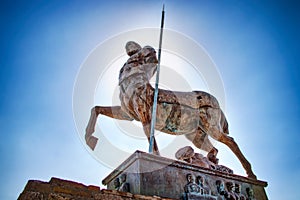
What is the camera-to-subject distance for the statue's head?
711cm

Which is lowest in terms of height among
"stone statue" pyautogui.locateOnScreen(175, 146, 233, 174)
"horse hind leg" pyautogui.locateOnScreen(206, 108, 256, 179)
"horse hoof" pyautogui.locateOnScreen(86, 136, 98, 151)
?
"stone statue" pyautogui.locateOnScreen(175, 146, 233, 174)

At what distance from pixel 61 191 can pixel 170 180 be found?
1.97 metres

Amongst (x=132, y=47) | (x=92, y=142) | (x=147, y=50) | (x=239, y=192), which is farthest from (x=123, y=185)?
(x=132, y=47)

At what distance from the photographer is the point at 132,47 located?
715 cm

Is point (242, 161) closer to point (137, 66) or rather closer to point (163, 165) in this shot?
point (163, 165)

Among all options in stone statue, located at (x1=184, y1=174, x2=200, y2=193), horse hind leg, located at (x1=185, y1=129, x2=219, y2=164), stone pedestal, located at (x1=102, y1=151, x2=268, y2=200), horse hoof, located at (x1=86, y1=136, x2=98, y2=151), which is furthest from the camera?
horse hind leg, located at (x1=185, y1=129, x2=219, y2=164)

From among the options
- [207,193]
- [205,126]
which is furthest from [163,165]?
[205,126]

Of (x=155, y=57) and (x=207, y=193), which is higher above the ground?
(x=155, y=57)

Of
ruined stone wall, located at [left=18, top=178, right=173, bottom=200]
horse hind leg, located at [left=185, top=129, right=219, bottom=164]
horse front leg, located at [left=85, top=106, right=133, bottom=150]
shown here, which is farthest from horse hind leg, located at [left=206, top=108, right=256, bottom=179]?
ruined stone wall, located at [left=18, top=178, right=173, bottom=200]

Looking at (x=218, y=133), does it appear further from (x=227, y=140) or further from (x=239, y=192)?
(x=239, y=192)

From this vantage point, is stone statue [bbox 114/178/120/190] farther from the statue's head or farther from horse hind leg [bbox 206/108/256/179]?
the statue's head

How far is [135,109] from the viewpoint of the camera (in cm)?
637

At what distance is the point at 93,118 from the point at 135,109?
1.02 metres

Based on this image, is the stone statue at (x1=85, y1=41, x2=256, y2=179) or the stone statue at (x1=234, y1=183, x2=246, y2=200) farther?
the stone statue at (x1=85, y1=41, x2=256, y2=179)
